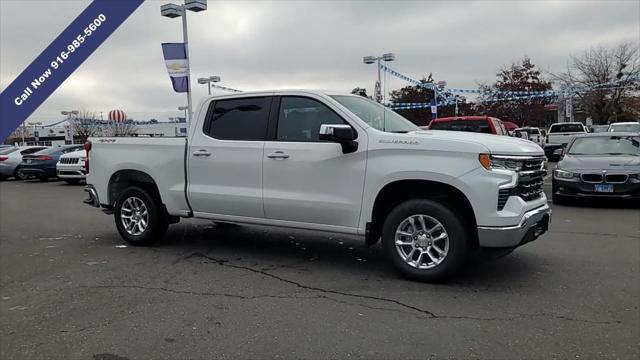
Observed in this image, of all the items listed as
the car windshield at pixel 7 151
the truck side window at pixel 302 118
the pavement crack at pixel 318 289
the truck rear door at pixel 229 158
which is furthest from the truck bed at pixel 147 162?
the car windshield at pixel 7 151

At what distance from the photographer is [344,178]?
18.1 ft

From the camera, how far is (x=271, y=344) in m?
3.80

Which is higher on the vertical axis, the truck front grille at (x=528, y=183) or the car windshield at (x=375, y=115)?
the car windshield at (x=375, y=115)

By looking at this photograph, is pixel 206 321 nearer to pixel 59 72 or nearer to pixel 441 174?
pixel 441 174

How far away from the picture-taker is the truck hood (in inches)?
194

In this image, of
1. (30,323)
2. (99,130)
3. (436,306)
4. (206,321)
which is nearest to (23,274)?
(30,323)

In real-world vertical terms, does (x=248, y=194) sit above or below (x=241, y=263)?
above

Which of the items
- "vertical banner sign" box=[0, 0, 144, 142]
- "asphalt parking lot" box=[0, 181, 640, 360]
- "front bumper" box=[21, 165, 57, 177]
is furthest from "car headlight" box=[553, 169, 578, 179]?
"front bumper" box=[21, 165, 57, 177]

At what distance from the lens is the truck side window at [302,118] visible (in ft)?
19.0

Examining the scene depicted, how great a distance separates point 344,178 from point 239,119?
1656mm

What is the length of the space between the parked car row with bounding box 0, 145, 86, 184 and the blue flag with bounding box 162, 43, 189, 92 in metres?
4.11

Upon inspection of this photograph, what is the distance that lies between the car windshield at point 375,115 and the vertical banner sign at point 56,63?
13.2ft

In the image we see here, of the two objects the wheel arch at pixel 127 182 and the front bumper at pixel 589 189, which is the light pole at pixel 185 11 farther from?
the front bumper at pixel 589 189

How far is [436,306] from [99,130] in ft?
237
